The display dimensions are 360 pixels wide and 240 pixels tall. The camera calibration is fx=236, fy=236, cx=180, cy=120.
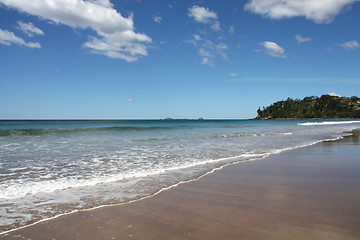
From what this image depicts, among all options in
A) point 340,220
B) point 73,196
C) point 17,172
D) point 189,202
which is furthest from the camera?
point 17,172

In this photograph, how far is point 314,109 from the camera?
531ft

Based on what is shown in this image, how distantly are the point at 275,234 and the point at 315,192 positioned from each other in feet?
7.18

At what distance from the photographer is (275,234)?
2770 mm

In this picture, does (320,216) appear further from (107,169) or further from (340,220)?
(107,169)

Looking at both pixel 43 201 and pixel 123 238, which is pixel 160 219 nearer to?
pixel 123 238

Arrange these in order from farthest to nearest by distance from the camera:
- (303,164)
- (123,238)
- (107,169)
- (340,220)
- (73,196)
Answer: (303,164) < (107,169) < (73,196) < (340,220) < (123,238)

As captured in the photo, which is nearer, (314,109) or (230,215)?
(230,215)

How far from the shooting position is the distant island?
15002 centimetres

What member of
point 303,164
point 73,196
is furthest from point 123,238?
point 303,164

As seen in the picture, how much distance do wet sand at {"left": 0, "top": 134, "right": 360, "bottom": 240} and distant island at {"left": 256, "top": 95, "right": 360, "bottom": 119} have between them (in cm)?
16724

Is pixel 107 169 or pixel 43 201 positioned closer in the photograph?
pixel 43 201

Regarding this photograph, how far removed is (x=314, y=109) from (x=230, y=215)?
601 ft

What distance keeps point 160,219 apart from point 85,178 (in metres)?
3.10

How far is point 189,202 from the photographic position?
397cm
